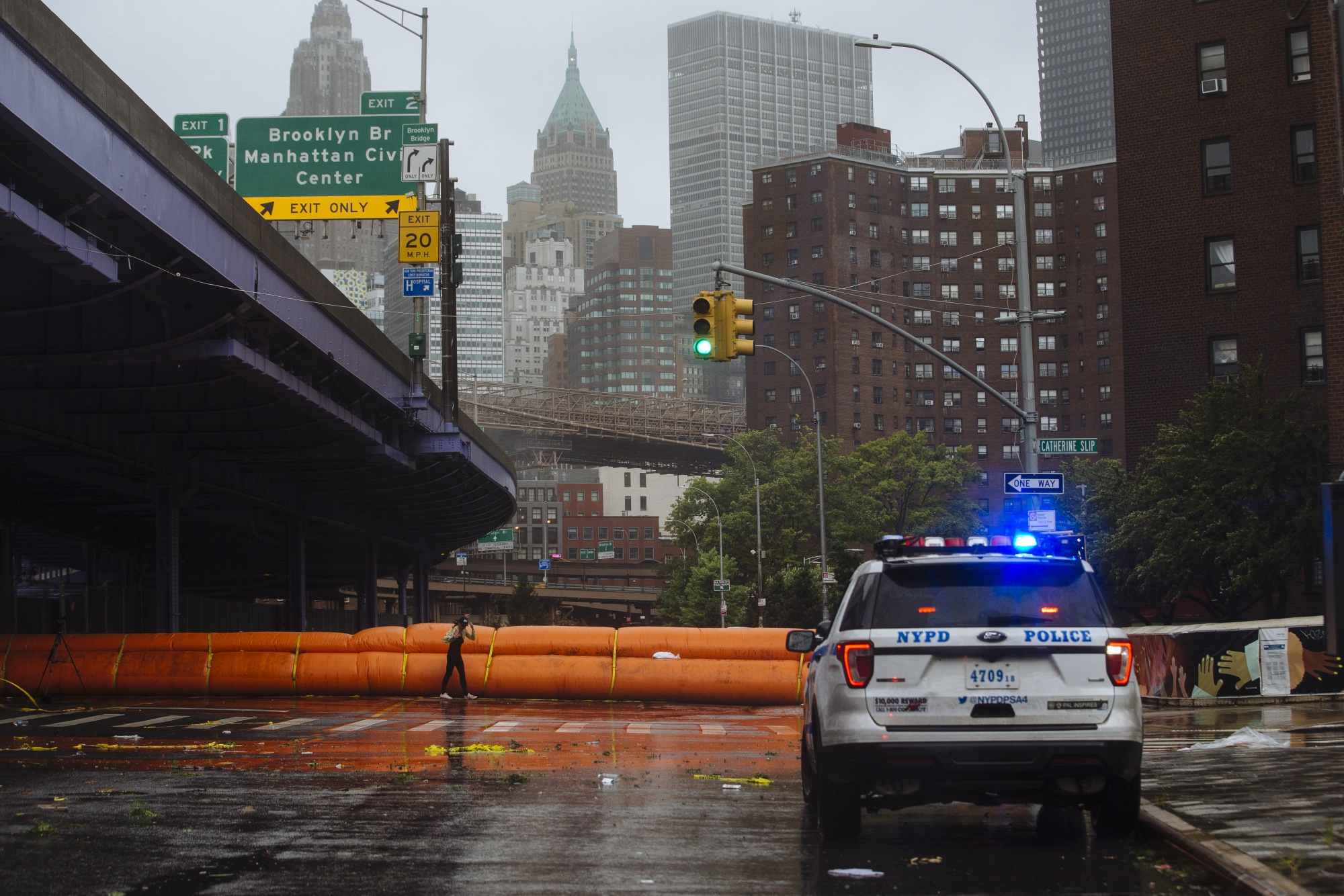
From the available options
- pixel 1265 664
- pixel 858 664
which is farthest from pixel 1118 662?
pixel 1265 664

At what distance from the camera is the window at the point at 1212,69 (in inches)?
1923

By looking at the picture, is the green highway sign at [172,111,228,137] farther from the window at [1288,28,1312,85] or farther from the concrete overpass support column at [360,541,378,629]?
the window at [1288,28,1312,85]

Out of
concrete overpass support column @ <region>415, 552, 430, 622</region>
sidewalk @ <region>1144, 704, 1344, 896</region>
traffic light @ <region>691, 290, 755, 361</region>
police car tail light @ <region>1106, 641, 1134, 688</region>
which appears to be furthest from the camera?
concrete overpass support column @ <region>415, 552, 430, 622</region>

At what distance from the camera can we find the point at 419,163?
1430 inches

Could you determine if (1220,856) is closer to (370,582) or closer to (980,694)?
(980,694)

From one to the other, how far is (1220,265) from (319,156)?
2973 cm

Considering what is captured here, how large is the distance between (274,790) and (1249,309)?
43.1 m

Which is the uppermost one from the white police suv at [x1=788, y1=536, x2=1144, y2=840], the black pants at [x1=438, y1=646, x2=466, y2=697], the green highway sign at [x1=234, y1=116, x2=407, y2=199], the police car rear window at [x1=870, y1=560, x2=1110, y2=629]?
the green highway sign at [x1=234, y1=116, x2=407, y2=199]

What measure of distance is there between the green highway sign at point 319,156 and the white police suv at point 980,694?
98.9ft

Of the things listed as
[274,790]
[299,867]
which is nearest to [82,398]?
[274,790]

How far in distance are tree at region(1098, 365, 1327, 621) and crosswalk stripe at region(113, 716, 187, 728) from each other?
1285 inches

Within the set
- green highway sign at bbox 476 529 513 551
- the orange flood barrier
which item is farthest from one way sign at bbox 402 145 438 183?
green highway sign at bbox 476 529 513 551

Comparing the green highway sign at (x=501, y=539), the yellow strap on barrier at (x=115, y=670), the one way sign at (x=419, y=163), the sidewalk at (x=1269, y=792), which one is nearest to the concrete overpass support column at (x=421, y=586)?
the green highway sign at (x=501, y=539)

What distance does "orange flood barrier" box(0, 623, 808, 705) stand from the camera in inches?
1023
